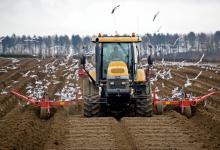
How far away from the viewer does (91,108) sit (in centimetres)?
1571

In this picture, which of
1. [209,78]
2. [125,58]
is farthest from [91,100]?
[209,78]

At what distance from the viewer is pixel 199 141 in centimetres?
1145

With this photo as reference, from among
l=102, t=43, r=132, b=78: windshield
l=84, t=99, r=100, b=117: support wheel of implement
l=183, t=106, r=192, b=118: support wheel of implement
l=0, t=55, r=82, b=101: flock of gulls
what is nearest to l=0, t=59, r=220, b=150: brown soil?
l=183, t=106, r=192, b=118: support wheel of implement

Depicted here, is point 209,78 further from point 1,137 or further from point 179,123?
point 1,137

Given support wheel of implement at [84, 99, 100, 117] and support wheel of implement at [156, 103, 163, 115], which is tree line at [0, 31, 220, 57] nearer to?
support wheel of implement at [156, 103, 163, 115]

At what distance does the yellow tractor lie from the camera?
1561 centimetres

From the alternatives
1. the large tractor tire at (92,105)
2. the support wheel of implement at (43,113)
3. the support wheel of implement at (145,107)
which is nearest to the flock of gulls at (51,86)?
the support wheel of implement at (43,113)

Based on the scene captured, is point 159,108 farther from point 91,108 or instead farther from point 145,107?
point 91,108

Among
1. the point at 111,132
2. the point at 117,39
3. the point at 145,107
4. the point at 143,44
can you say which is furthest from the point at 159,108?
the point at 143,44

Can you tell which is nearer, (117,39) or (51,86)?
(117,39)

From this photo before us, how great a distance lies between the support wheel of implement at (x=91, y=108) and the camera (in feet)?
51.4

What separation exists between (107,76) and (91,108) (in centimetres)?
111

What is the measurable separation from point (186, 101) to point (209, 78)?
18036 mm

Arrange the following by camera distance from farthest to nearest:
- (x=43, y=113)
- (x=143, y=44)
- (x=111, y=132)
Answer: (x=143, y=44), (x=43, y=113), (x=111, y=132)
